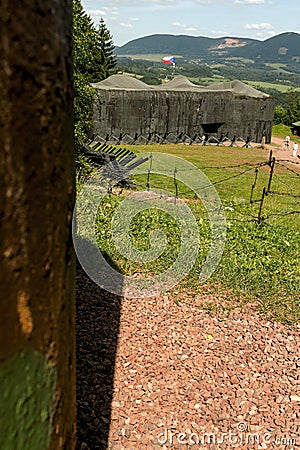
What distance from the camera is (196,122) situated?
1154 inches

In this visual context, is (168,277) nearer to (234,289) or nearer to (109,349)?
(234,289)

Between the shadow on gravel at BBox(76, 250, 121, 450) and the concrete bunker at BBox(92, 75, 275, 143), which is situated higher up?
the shadow on gravel at BBox(76, 250, 121, 450)

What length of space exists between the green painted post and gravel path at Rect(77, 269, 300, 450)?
9.62 ft

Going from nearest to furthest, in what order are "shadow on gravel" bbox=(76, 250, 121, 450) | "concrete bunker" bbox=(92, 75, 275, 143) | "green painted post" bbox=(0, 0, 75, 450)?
"green painted post" bbox=(0, 0, 75, 450), "shadow on gravel" bbox=(76, 250, 121, 450), "concrete bunker" bbox=(92, 75, 275, 143)

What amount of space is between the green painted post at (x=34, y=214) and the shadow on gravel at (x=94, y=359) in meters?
2.86

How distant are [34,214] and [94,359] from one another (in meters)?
4.21

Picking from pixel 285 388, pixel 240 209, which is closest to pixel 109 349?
pixel 285 388

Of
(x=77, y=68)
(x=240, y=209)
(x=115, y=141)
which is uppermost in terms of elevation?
(x=77, y=68)

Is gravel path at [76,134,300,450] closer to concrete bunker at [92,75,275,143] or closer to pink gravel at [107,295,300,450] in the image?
pink gravel at [107,295,300,450]

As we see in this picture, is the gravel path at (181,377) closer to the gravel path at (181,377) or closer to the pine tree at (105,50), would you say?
the gravel path at (181,377)

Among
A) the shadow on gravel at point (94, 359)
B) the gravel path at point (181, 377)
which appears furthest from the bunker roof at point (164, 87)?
the gravel path at point (181, 377)

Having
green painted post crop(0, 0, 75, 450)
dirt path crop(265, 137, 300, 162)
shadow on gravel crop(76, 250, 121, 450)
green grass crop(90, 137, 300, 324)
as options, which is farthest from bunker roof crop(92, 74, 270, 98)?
green painted post crop(0, 0, 75, 450)

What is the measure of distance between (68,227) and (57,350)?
1.11ft

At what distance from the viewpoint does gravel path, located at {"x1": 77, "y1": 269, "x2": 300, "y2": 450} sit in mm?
4152
